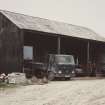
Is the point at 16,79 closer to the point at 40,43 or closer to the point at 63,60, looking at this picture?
the point at 63,60

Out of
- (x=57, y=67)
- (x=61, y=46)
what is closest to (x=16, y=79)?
(x=57, y=67)

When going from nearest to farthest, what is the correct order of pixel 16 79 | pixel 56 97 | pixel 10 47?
pixel 56 97, pixel 16 79, pixel 10 47

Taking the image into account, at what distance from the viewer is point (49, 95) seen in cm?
1748

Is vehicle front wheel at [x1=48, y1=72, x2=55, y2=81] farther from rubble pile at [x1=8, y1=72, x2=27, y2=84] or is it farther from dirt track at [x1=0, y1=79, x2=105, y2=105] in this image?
dirt track at [x1=0, y1=79, x2=105, y2=105]

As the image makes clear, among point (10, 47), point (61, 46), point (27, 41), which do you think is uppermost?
point (27, 41)

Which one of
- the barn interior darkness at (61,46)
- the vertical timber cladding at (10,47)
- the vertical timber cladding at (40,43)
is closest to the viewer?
the vertical timber cladding at (10,47)

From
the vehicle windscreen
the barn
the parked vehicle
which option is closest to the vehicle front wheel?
the parked vehicle

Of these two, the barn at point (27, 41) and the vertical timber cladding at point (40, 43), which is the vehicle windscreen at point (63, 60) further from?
the vertical timber cladding at point (40, 43)

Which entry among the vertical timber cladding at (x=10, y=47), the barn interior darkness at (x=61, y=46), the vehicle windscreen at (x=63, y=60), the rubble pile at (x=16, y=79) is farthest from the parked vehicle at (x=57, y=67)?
the barn interior darkness at (x=61, y=46)

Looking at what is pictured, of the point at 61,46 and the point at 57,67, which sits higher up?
the point at 61,46

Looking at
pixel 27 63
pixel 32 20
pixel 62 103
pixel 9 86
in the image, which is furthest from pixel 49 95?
pixel 32 20

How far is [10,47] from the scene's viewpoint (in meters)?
30.4

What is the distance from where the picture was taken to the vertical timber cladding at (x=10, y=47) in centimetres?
2923

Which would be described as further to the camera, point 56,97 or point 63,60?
point 63,60
